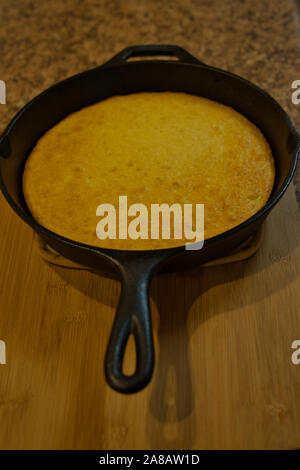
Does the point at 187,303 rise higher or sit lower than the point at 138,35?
lower

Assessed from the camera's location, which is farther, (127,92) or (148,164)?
(127,92)

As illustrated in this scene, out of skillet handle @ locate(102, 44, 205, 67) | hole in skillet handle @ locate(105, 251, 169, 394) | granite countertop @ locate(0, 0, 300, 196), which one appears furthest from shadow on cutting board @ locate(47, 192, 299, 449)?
granite countertop @ locate(0, 0, 300, 196)

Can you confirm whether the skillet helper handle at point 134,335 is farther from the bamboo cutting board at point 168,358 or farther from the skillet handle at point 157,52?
the skillet handle at point 157,52

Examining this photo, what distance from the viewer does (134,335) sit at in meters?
0.72

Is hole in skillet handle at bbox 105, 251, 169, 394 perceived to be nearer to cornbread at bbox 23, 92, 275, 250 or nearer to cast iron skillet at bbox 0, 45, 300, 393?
cast iron skillet at bbox 0, 45, 300, 393

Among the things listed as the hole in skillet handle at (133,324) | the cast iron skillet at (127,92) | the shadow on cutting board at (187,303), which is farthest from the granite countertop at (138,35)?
the hole in skillet handle at (133,324)

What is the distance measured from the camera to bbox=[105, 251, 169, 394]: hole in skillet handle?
678mm

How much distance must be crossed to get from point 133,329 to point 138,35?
4.21 ft

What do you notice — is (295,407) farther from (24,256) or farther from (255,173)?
(24,256)

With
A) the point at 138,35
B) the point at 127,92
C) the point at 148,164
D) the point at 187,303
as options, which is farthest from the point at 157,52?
the point at 187,303

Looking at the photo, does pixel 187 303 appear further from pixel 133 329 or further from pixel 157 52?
pixel 157 52

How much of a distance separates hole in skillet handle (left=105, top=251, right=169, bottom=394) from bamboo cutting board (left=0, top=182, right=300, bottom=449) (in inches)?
6.3

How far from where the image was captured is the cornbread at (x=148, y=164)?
1012 millimetres

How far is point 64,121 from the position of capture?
1.23m
